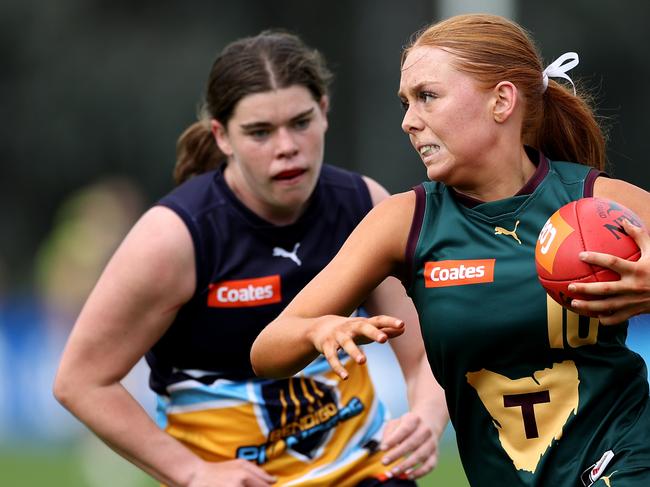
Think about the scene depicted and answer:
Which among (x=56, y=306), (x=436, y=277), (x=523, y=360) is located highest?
(x=56, y=306)

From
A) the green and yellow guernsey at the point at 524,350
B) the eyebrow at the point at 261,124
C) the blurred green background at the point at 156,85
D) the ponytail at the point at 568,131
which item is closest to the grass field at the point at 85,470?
the blurred green background at the point at 156,85

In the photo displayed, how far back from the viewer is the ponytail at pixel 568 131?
13.8ft

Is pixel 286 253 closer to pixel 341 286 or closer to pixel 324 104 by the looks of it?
pixel 324 104

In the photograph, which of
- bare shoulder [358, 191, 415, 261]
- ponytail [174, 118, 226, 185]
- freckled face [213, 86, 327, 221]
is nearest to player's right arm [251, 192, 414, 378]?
bare shoulder [358, 191, 415, 261]

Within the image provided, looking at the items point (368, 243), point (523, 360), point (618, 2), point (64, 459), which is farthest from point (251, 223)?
point (618, 2)

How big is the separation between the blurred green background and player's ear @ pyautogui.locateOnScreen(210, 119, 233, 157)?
8.12 meters

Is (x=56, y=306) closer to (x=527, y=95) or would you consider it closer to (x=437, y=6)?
(x=437, y=6)

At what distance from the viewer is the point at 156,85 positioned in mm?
18766

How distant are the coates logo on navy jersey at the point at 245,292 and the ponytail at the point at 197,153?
0.73 m

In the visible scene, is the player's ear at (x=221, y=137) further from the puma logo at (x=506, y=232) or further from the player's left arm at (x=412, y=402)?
the puma logo at (x=506, y=232)

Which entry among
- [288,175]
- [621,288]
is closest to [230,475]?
[288,175]

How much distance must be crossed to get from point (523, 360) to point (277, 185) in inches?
52.9

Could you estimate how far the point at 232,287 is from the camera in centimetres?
482

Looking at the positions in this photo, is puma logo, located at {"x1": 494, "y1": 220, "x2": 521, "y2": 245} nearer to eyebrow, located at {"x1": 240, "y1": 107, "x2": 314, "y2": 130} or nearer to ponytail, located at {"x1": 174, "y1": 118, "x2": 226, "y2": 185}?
eyebrow, located at {"x1": 240, "y1": 107, "x2": 314, "y2": 130}
